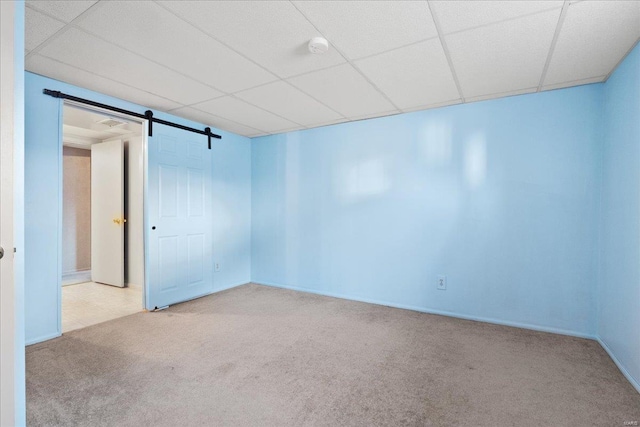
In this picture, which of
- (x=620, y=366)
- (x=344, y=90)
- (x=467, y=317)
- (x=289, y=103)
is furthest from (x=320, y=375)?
(x=289, y=103)

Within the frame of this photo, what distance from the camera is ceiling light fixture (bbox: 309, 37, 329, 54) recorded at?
2016 millimetres

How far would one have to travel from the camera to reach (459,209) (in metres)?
3.31

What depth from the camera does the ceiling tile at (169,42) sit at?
5.88 ft

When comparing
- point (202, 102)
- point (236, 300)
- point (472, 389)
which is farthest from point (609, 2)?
point (236, 300)

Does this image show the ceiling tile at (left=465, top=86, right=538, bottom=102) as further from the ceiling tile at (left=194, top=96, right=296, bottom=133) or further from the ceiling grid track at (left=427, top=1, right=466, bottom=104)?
Result: the ceiling tile at (left=194, top=96, right=296, bottom=133)

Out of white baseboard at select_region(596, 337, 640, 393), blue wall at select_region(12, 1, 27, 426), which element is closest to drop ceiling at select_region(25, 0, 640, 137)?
blue wall at select_region(12, 1, 27, 426)

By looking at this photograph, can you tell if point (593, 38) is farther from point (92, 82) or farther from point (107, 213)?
point (107, 213)

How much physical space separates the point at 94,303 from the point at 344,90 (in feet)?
12.9

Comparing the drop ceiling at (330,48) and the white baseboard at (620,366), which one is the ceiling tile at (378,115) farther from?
the white baseboard at (620,366)

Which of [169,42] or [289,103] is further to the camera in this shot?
[289,103]

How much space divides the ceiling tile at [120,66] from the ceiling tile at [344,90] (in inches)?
38.0

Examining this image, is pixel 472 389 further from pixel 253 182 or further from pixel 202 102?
pixel 253 182

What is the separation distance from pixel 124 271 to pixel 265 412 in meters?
4.04

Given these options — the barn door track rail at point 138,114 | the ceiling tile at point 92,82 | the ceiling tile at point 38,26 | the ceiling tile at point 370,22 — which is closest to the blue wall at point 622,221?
the ceiling tile at point 370,22
